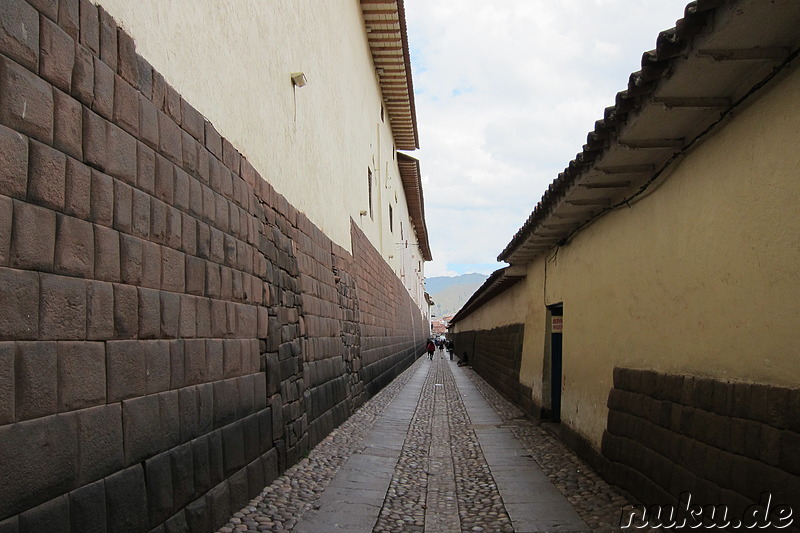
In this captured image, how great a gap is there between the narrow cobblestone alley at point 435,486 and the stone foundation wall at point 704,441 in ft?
1.51

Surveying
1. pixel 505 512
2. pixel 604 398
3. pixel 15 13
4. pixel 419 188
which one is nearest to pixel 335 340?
pixel 604 398

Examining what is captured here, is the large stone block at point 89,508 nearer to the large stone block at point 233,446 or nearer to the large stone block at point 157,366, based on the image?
the large stone block at point 157,366

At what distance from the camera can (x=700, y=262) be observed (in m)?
4.57

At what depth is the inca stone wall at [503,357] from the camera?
13370 mm

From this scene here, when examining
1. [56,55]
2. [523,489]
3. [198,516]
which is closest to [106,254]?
[56,55]

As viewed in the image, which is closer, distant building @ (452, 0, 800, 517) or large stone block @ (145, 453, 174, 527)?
distant building @ (452, 0, 800, 517)

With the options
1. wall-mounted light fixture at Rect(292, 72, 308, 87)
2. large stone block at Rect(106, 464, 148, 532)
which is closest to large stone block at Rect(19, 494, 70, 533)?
large stone block at Rect(106, 464, 148, 532)

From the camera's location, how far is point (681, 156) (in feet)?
16.4

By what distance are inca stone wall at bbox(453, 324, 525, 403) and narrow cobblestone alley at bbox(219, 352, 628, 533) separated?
3.10 m

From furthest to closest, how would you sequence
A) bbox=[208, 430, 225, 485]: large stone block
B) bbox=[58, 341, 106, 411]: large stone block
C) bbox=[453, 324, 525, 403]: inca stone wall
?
bbox=[453, 324, 525, 403]: inca stone wall < bbox=[208, 430, 225, 485]: large stone block < bbox=[58, 341, 106, 411]: large stone block

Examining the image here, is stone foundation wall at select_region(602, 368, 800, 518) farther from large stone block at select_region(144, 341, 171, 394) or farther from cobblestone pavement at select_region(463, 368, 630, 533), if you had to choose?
large stone block at select_region(144, 341, 171, 394)

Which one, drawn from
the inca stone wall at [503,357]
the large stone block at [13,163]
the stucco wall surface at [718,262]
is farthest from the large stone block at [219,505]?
the inca stone wall at [503,357]

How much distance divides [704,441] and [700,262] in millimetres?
1223

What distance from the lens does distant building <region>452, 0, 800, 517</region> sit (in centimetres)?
346
